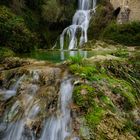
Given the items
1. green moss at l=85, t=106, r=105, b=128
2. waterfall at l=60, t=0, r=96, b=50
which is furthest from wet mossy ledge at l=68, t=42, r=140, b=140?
waterfall at l=60, t=0, r=96, b=50

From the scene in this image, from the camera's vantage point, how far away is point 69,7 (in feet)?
89.8

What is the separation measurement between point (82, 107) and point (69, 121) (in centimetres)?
46

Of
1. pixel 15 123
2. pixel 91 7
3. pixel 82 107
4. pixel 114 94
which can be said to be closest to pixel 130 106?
pixel 114 94

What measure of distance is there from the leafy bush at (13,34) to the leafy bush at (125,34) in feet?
29.8

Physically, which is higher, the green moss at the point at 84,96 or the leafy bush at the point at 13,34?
the leafy bush at the point at 13,34

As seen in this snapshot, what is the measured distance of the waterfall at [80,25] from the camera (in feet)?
82.0

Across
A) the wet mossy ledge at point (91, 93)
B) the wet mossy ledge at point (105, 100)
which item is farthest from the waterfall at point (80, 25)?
the wet mossy ledge at point (105, 100)

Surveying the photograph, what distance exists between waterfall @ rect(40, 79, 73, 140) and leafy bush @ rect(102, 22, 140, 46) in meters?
16.0

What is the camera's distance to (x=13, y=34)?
15.9m

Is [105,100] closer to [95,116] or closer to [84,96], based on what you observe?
[84,96]

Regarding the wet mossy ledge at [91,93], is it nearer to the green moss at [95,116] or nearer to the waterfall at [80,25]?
the green moss at [95,116]

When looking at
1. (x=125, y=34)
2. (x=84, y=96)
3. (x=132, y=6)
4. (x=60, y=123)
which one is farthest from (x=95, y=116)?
(x=132, y=6)

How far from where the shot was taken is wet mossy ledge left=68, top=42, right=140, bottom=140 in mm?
7812

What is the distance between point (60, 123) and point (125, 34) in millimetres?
17243
